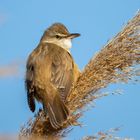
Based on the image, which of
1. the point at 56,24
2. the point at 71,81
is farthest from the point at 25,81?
the point at 56,24

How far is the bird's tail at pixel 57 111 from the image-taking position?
12.6ft

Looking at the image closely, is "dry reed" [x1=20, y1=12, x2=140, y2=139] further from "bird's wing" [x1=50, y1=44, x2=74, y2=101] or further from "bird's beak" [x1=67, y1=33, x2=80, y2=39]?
"bird's beak" [x1=67, y1=33, x2=80, y2=39]

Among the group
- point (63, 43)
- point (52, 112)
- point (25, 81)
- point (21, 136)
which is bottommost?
point (21, 136)

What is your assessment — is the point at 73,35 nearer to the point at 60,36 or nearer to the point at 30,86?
the point at 60,36

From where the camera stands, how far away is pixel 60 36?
19.0 ft

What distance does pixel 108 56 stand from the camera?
12.5 ft

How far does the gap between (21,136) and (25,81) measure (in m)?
1.84

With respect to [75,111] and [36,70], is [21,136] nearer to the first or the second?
[75,111]

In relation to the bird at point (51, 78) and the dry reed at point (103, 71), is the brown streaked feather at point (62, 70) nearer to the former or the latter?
the bird at point (51, 78)

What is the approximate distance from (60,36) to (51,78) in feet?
3.96

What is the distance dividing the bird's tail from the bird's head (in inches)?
53.2

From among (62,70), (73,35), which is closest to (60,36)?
(73,35)

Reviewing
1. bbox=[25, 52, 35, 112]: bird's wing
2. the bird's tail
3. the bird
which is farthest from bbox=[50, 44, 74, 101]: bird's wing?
bbox=[25, 52, 35, 112]: bird's wing

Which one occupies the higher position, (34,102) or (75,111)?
(34,102)
